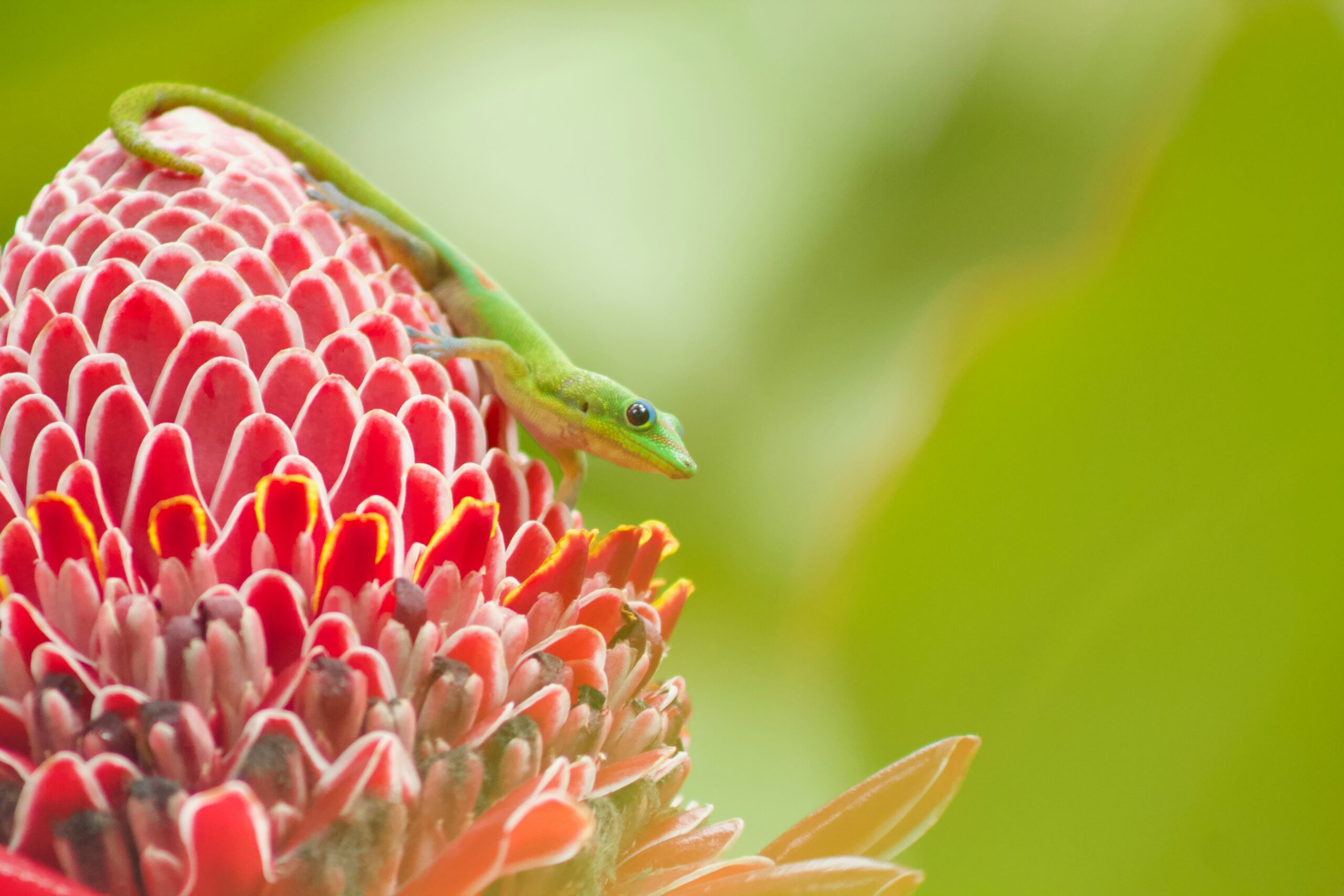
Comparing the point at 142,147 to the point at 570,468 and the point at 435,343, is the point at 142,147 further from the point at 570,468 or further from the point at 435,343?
the point at 570,468

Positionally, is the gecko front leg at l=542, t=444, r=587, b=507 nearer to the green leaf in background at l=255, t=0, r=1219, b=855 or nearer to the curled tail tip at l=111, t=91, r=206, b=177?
the curled tail tip at l=111, t=91, r=206, b=177

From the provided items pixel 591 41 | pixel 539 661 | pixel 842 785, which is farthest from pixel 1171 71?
pixel 539 661

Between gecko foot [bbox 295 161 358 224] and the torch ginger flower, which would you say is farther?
gecko foot [bbox 295 161 358 224]

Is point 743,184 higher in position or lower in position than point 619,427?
higher

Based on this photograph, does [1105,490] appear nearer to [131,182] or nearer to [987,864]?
[987,864]

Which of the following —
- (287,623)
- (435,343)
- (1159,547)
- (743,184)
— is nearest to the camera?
(287,623)

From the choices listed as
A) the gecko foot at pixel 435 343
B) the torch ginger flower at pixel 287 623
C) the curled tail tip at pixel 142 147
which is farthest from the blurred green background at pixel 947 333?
the curled tail tip at pixel 142 147

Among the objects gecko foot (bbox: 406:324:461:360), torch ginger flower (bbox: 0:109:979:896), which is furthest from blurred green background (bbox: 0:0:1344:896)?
gecko foot (bbox: 406:324:461:360)

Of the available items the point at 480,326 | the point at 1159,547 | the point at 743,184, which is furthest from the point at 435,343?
the point at 743,184
